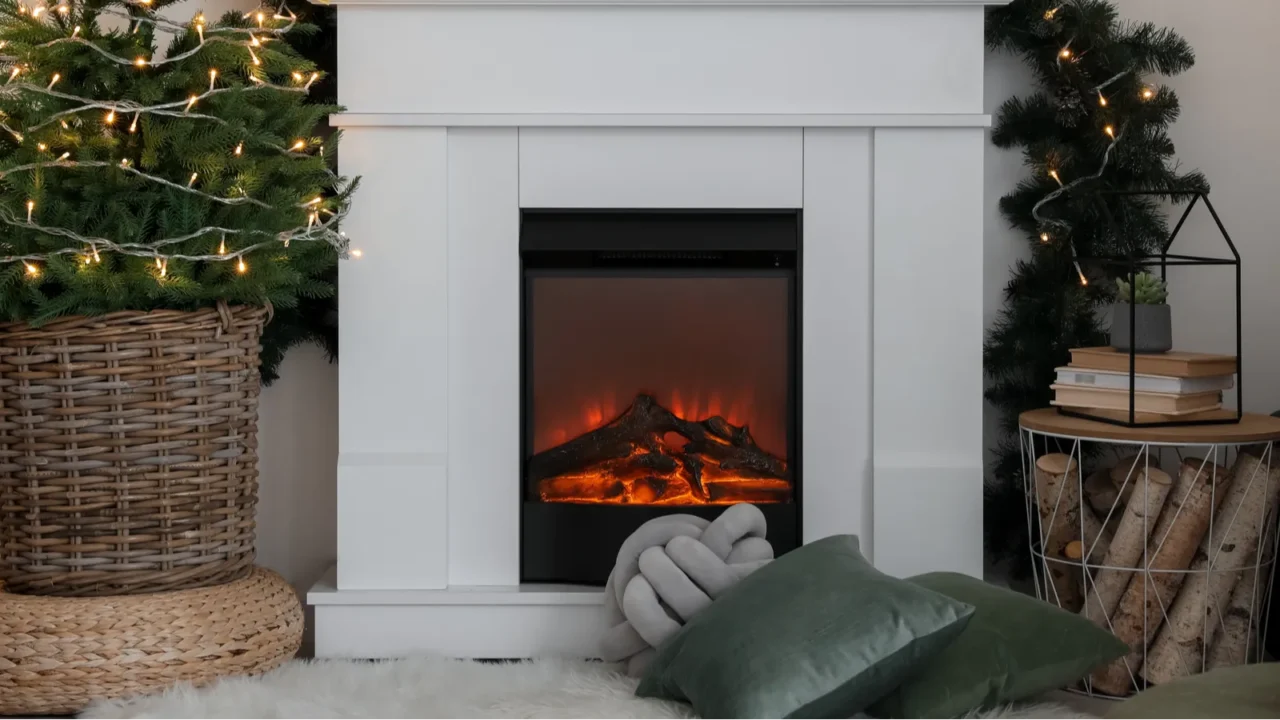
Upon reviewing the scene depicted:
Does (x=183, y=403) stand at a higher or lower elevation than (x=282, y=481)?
higher

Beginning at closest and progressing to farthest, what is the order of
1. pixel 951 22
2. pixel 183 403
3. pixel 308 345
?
pixel 183 403, pixel 951 22, pixel 308 345

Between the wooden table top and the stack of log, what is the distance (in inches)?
2.0

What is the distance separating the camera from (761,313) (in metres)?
2.49

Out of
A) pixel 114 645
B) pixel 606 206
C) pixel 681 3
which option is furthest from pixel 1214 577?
pixel 114 645

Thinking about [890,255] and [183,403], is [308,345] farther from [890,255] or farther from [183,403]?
[890,255]

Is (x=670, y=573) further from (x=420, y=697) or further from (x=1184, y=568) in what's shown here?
(x=1184, y=568)

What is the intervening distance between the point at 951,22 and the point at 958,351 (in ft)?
2.20

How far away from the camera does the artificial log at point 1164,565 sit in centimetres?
215

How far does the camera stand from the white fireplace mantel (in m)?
2.42

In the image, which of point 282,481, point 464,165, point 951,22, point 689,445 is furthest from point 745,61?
point 282,481

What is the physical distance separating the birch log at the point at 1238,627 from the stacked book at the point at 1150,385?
0.32 m

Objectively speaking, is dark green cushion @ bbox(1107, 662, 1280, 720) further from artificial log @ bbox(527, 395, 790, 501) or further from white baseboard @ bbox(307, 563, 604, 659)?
white baseboard @ bbox(307, 563, 604, 659)

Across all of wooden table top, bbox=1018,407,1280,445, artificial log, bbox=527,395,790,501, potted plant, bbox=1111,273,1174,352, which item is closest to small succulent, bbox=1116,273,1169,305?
potted plant, bbox=1111,273,1174,352

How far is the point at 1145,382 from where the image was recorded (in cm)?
220
